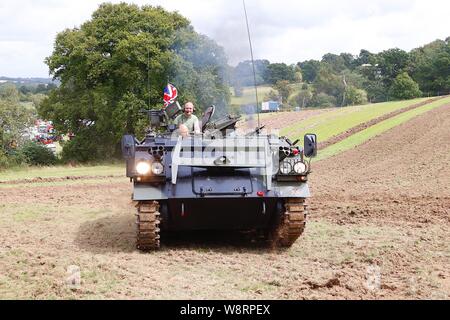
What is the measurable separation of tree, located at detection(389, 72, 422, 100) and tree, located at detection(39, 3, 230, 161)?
48.2 m

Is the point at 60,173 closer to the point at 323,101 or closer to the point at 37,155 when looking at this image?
the point at 37,155

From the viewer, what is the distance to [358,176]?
18766 millimetres

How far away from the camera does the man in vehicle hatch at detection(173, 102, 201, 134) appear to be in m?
9.95

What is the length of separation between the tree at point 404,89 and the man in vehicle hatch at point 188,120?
69.8 meters

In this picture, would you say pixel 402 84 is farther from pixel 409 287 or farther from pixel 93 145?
pixel 409 287

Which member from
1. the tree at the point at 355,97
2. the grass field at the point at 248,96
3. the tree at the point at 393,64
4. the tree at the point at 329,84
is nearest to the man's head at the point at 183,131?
the grass field at the point at 248,96

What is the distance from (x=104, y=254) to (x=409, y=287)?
4.00 metres

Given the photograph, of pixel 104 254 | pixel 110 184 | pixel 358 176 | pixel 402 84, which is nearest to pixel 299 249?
pixel 104 254

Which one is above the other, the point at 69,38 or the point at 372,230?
the point at 69,38

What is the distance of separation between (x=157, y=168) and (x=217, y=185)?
0.82m

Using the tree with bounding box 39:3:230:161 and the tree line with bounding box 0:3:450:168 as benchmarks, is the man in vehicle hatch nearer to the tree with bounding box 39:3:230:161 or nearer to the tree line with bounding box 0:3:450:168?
the tree line with bounding box 0:3:450:168

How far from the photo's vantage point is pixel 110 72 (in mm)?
32562

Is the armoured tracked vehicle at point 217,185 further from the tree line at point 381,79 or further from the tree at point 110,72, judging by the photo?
the tree line at point 381,79

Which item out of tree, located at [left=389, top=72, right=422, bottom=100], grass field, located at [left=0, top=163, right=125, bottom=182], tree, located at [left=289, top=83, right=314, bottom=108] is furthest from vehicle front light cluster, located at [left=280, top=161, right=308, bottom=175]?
tree, located at [left=289, top=83, right=314, bottom=108]
